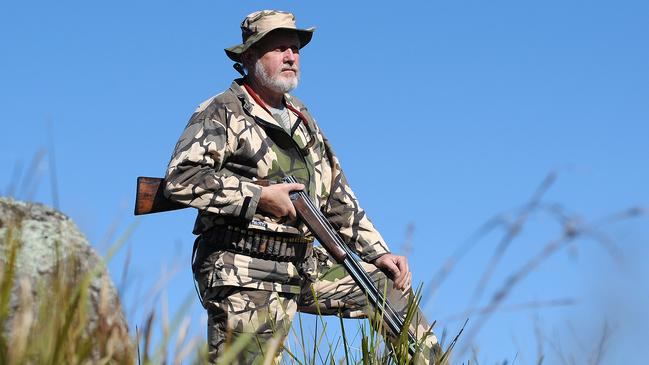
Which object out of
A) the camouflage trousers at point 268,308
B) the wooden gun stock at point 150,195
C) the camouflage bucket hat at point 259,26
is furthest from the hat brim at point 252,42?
the camouflage trousers at point 268,308

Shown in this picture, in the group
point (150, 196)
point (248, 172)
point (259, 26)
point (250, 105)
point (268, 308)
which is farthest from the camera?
point (259, 26)

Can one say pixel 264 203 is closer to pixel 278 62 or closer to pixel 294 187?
pixel 294 187

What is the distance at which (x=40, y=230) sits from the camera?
12.5 feet

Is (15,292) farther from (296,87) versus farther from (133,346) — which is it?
(296,87)

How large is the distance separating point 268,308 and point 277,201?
0.59 meters

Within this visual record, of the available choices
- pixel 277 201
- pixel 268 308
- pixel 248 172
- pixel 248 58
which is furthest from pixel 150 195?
pixel 248 58

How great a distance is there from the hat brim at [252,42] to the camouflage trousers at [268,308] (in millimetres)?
1426

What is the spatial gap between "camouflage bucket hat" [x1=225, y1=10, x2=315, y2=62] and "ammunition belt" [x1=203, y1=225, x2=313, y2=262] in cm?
119

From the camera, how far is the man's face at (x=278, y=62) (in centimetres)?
566

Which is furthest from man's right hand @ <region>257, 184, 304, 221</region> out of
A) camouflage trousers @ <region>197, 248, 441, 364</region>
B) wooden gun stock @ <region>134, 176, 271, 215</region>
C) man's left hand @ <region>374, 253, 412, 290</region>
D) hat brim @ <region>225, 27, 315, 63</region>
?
hat brim @ <region>225, 27, 315, 63</region>

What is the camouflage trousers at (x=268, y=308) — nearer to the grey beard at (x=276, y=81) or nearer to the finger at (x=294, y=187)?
the finger at (x=294, y=187)

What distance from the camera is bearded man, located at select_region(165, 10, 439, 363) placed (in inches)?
202

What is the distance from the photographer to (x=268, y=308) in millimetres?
5035

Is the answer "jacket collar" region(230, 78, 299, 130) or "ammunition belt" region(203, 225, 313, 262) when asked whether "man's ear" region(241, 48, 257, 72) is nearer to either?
"jacket collar" region(230, 78, 299, 130)
